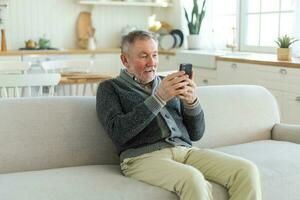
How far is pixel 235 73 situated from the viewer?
173 inches

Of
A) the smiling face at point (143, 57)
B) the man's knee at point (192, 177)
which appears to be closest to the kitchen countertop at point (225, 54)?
the smiling face at point (143, 57)

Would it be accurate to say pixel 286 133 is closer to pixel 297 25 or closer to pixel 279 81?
pixel 279 81

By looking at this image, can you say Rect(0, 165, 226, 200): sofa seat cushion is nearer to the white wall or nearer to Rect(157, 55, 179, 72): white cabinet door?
Rect(157, 55, 179, 72): white cabinet door

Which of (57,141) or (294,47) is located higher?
(294,47)

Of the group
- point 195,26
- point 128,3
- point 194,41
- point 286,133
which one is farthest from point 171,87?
point 128,3

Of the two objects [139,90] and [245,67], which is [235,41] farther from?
[139,90]

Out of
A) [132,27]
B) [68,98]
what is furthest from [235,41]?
[68,98]

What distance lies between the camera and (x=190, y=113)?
2.12 meters

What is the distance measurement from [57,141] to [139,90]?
47 cm

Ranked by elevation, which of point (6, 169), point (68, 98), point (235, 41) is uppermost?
point (235, 41)

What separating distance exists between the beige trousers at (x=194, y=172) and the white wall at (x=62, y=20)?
3.92 m

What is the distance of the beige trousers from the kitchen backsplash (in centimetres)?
392

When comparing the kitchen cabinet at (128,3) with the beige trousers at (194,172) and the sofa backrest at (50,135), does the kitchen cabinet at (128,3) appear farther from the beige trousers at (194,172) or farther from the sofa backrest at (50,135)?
the beige trousers at (194,172)

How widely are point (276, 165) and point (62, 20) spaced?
4.11 metres
